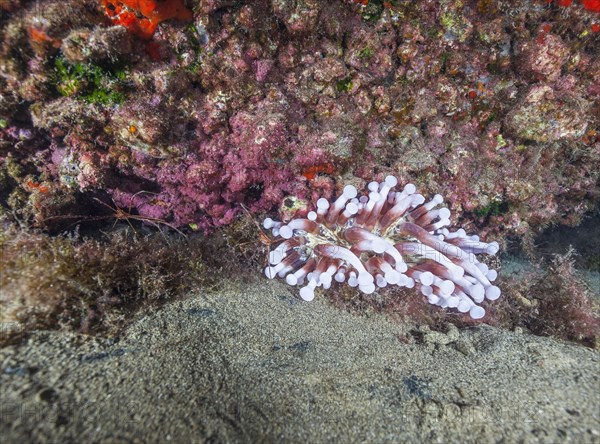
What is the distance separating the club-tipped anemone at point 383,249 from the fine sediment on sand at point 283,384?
44 centimetres

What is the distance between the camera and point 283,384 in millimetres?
2357

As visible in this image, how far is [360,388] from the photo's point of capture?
96.1 inches

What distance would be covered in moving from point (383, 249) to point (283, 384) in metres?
1.44

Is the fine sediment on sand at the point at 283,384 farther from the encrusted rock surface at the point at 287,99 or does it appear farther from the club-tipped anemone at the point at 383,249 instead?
the encrusted rock surface at the point at 287,99

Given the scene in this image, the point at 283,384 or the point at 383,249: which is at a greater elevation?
the point at 383,249

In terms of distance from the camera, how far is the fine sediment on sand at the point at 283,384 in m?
1.86

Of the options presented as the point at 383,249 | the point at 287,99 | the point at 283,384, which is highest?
the point at 287,99

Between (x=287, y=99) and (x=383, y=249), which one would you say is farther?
(x=287, y=99)

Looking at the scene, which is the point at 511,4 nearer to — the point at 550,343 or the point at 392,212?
the point at 392,212

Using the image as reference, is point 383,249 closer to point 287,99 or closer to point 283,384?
point 283,384

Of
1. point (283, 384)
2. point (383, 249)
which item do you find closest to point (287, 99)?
point (383, 249)

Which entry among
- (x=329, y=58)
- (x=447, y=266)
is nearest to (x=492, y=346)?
(x=447, y=266)

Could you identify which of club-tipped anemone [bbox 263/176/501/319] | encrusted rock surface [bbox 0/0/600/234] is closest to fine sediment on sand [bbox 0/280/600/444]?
club-tipped anemone [bbox 263/176/501/319]

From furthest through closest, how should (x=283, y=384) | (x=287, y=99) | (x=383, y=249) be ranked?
(x=287, y=99), (x=383, y=249), (x=283, y=384)
